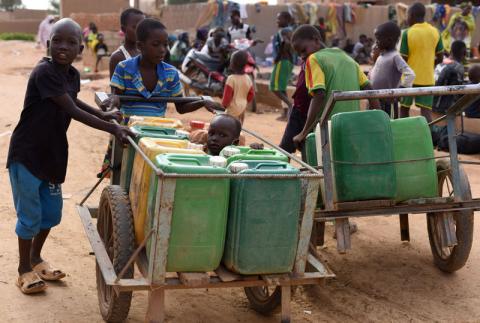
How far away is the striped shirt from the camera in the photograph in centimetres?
482

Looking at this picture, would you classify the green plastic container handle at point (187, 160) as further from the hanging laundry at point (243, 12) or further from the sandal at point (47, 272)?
the hanging laundry at point (243, 12)

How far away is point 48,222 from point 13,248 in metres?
0.81

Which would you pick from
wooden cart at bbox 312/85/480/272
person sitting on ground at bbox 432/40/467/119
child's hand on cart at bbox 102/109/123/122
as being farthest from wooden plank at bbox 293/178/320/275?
person sitting on ground at bbox 432/40/467/119

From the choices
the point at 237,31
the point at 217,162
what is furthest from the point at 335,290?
the point at 237,31

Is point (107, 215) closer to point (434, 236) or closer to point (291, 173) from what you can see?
point (291, 173)

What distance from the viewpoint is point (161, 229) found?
3.05m

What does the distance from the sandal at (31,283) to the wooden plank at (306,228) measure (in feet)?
5.52

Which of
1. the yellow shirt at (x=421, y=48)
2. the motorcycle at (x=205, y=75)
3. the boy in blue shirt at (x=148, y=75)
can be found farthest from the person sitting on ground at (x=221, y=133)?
the motorcycle at (x=205, y=75)

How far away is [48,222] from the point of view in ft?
14.2

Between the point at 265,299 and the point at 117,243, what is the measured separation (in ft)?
3.45

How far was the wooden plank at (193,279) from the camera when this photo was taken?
3148 millimetres

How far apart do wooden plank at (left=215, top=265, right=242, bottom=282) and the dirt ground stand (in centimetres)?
81

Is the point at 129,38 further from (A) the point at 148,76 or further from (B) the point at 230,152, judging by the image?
(B) the point at 230,152

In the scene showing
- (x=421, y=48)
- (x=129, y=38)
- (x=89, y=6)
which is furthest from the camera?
(x=89, y=6)
